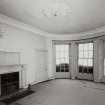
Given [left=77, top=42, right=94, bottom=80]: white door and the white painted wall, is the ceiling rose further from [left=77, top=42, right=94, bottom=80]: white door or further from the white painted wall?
[left=77, top=42, right=94, bottom=80]: white door

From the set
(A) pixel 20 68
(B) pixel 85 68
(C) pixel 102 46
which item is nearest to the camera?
(A) pixel 20 68

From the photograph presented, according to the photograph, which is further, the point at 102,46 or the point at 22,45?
the point at 102,46

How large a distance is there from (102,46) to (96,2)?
314cm

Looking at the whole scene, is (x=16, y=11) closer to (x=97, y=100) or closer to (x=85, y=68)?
(x=97, y=100)

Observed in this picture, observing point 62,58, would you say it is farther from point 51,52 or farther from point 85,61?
point 85,61

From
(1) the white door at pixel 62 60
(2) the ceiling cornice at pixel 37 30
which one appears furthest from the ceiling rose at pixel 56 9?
(1) the white door at pixel 62 60

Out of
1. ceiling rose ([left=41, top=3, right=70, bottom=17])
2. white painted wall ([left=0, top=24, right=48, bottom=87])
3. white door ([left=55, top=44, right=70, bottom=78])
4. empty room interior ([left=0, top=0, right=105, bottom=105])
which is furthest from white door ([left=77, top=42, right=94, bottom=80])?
ceiling rose ([left=41, top=3, right=70, bottom=17])

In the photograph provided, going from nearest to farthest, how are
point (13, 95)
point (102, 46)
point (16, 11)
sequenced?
1. point (16, 11)
2. point (13, 95)
3. point (102, 46)

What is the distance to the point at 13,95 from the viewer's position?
3.30 m

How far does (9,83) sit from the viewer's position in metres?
3.62

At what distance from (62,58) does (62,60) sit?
129 mm

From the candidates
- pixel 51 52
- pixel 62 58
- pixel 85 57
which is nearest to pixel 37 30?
pixel 51 52

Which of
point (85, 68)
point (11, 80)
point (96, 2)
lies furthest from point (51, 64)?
point (96, 2)

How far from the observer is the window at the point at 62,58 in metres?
6.30
